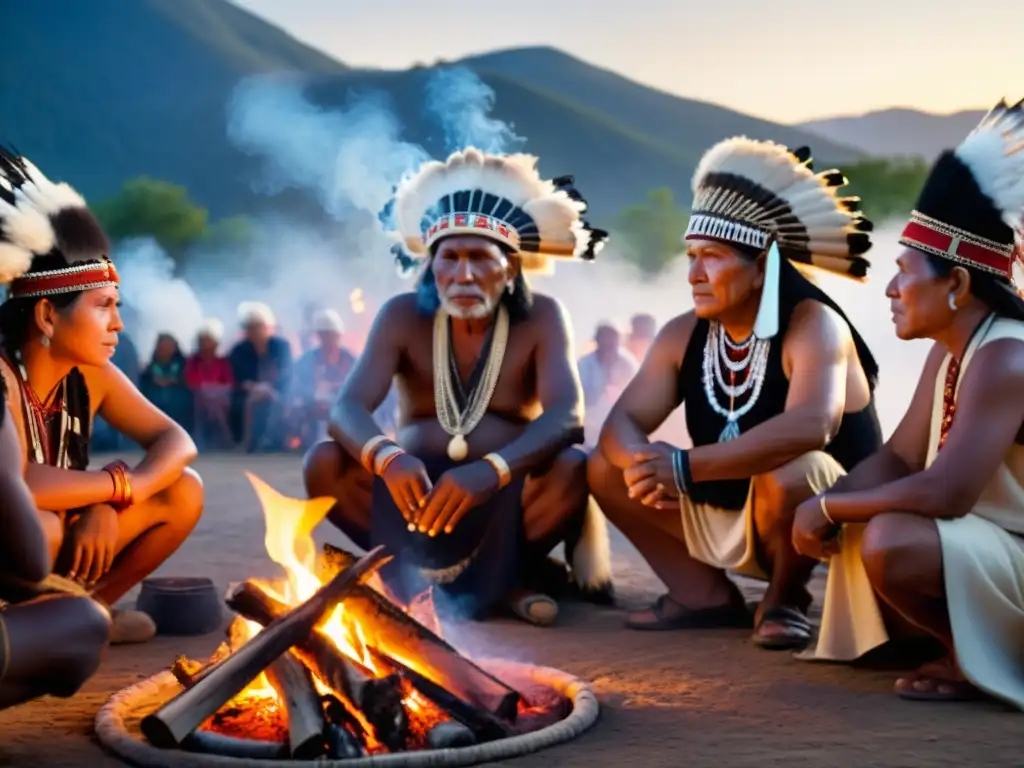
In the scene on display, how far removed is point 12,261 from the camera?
14.5ft

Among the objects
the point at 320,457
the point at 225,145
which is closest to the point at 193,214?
the point at 225,145

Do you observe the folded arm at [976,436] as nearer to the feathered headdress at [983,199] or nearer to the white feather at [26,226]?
the feathered headdress at [983,199]

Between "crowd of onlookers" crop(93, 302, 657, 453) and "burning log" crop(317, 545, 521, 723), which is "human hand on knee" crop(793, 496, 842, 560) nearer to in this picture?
"burning log" crop(317, 545, 521, 723)

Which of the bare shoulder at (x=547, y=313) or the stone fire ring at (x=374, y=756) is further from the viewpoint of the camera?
the bare shoulder at (x=547, y=313)

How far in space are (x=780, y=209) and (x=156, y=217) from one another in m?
20.5

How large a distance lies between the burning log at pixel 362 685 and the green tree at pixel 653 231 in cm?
1576

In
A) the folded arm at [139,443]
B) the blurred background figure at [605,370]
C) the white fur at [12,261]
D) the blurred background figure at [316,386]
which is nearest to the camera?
the white fur at [12,261]

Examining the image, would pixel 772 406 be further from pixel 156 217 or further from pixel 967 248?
pixel 156 217

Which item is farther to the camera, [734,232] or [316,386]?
[316,386]

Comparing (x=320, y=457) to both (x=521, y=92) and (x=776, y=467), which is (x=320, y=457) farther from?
(x=521, y=92)

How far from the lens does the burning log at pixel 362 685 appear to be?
3.73 metres

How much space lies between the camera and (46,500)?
4715 millimetres

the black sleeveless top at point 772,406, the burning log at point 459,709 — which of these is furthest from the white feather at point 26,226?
the black sleeveless top at point 772,406

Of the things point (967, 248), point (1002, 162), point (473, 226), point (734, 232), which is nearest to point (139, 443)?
point (473, 226)
